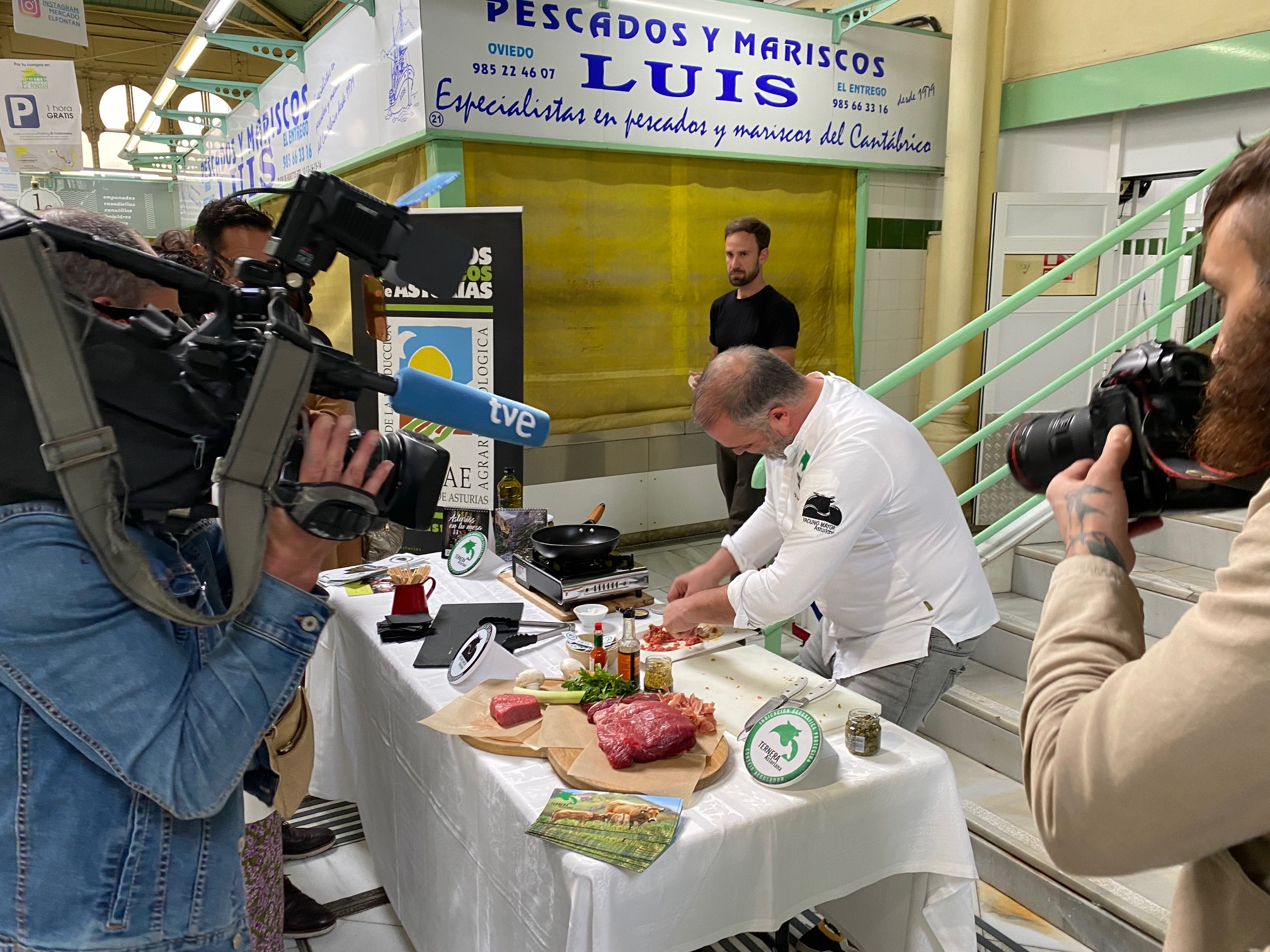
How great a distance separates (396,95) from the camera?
438cm

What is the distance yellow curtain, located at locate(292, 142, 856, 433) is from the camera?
470 centimetres

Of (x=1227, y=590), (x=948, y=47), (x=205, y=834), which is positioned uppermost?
(x=948, y=47)

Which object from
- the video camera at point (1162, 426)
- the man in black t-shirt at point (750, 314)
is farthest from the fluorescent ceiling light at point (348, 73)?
the video camera at point (1162, 426)

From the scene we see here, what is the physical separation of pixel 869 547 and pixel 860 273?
3992 mm

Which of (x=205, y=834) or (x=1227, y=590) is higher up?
(x=1227, y=590)

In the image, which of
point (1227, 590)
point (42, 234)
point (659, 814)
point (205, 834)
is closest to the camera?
point (1227, 590)

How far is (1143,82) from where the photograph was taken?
4.58m

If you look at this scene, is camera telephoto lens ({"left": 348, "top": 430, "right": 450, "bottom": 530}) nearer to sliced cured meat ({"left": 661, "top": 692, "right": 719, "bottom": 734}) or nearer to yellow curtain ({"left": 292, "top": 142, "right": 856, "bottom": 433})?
sliced cured meat ({"left": 661, "top": 692, "right": 719, "bottom": 734})

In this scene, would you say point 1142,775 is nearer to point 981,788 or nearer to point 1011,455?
point 1011,455

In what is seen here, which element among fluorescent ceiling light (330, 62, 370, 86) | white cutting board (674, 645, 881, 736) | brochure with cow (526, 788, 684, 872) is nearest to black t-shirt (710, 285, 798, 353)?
fluorescent ceiling light (330, 62, 370, 86)

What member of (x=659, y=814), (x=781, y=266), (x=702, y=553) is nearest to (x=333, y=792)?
(x=659, y=814)

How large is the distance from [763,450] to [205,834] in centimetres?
165

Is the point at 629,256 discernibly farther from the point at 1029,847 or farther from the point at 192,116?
the point at 192,116

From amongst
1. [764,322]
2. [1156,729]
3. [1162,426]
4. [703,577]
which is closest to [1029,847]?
[703,577]
